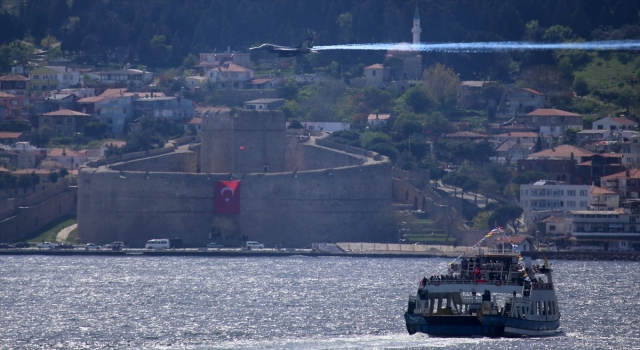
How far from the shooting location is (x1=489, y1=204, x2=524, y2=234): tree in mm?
79125

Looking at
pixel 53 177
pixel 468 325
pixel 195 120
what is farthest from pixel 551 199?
pixel 468 325

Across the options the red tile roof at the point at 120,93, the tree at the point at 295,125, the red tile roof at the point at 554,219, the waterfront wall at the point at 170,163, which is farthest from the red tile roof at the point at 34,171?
the red tile roof at the point at 554,219

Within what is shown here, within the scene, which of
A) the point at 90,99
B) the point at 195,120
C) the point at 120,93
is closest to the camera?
the point at 195,120

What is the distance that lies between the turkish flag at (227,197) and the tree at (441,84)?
27.9 metres

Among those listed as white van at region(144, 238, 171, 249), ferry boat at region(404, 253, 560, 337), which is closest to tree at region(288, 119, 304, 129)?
white van at region(144, 238, 171, 249)

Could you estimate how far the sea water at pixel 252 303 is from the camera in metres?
49.5

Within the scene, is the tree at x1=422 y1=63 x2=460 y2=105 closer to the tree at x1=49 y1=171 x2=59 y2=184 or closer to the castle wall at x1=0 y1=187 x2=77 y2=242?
the tree at x1=49 y1=171 x2=59 y2=184

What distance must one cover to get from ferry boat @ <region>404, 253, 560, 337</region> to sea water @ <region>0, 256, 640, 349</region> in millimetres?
333

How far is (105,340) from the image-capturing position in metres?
50.2

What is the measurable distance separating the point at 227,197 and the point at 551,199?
46.0 feet

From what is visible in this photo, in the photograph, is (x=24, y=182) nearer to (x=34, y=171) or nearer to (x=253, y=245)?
(x=34, y=171)

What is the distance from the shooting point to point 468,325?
4762cm

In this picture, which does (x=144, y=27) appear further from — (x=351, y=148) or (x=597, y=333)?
(x=597, y=333)

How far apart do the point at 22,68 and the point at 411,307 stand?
7459cm
